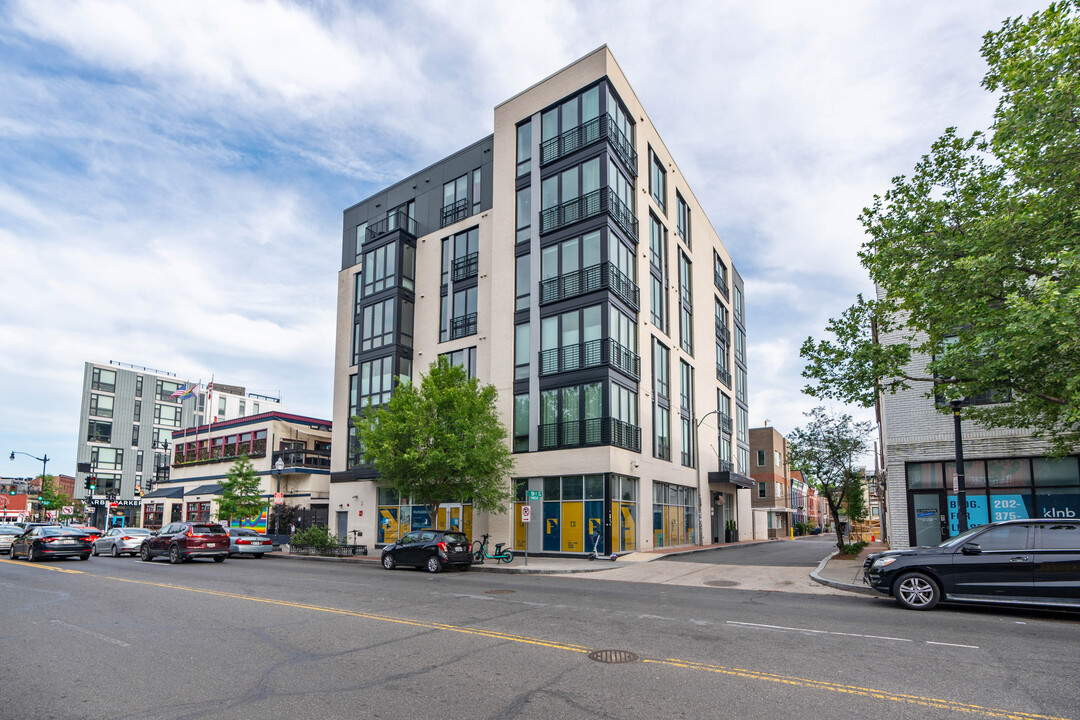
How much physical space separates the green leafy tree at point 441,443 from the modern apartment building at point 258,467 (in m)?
20.9

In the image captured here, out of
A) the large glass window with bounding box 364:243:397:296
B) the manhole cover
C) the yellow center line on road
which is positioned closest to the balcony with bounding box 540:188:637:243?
the large glass window with bounding box 364:243:397:296

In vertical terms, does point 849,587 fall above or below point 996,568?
below

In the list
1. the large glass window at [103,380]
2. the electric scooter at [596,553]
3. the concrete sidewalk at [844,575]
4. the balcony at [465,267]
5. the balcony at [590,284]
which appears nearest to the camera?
the concrete sidewalk at [844,575]

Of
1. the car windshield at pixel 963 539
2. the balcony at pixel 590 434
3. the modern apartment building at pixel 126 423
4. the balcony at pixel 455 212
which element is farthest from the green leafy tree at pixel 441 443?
the modern apartment building at pixel 126 423

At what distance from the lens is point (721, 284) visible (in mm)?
50625

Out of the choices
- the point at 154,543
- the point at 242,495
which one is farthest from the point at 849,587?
the point at 242,495

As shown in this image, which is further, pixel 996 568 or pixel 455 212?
pixel 455 212

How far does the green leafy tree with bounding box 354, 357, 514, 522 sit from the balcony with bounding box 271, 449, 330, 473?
70.5 ft

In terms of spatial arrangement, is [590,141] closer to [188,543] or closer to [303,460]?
[188,543]

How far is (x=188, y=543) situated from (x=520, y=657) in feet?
72.4

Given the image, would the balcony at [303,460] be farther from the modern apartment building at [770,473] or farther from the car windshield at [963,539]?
the modern apartment building at [770,473]

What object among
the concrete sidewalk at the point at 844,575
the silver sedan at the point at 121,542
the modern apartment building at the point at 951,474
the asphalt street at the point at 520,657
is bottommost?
the silver sedan at the point at 121,542

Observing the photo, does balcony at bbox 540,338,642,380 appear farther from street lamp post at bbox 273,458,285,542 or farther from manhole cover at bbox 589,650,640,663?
street lamp post at bbox 273,458,285,542

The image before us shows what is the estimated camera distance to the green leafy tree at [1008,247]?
13.0 meters
